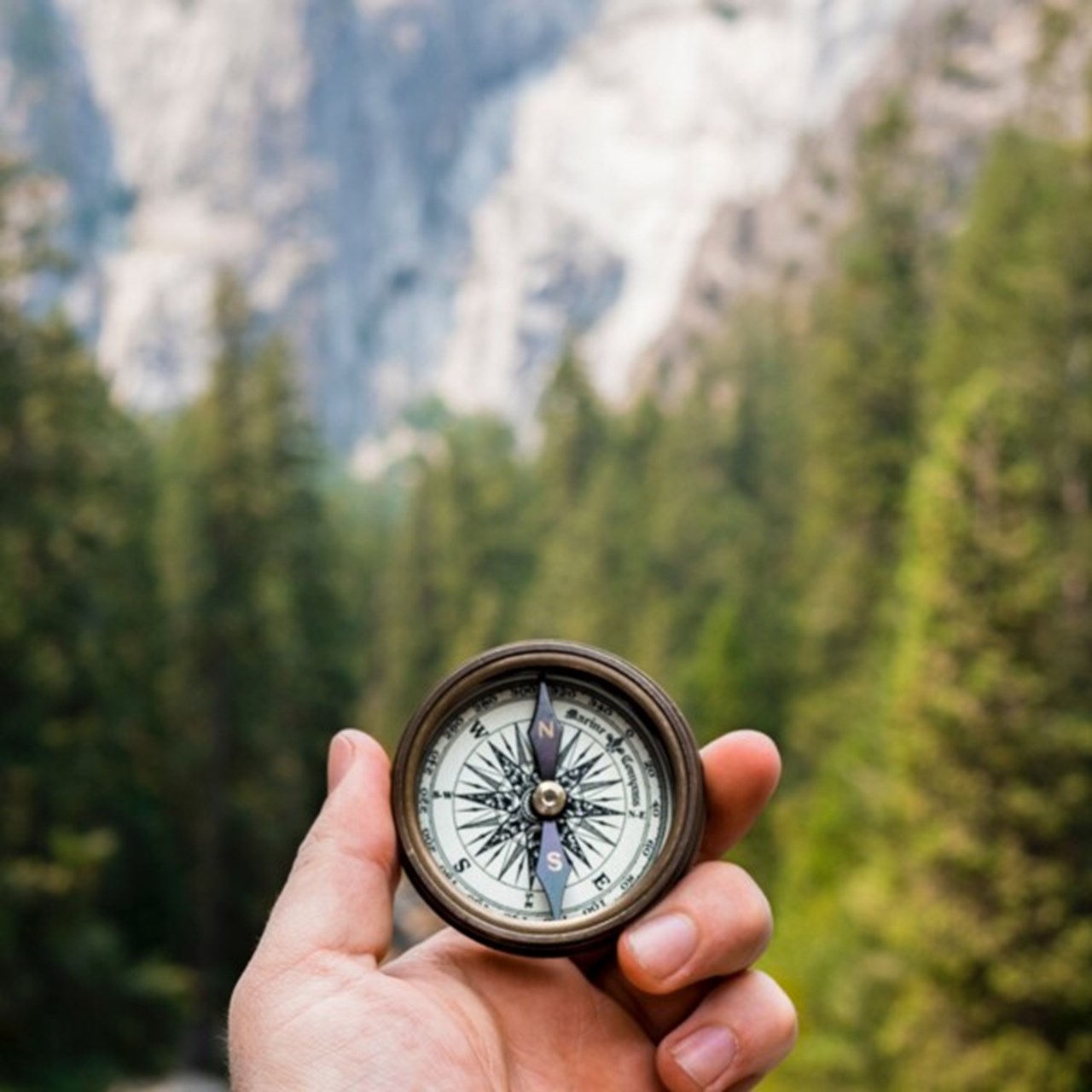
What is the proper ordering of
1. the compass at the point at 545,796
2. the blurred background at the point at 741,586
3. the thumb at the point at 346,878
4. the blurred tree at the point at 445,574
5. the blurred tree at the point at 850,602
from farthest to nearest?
the blurred tree at the point at 445,574, the blurred tree at the point at 850,602, the blurred background at the point at 741,586, the compass at the point at 545,796, the thumb at the point at 346,878

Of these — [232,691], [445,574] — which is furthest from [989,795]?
[445,574]

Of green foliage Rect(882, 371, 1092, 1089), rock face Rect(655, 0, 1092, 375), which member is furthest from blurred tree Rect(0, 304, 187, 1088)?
rock face Rect(655, 0, 1092, 375)

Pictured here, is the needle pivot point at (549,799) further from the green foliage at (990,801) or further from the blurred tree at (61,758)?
the blurred tree at (61,758)

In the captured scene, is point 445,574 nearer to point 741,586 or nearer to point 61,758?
point 741,586

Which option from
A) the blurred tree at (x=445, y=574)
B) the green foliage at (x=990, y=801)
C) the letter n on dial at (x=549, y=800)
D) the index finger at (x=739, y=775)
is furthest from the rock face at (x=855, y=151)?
the letter n on dial at (x=549, y=800)

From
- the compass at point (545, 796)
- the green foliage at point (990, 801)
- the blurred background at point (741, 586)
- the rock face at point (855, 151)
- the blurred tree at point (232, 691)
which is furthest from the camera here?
the rock face at point (855, 151)

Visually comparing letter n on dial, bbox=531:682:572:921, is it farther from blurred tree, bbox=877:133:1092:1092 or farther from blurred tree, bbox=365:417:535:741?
blurred tree, bbox=365:417:535:741

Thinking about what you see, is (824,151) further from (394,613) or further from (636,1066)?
(636,1066)
